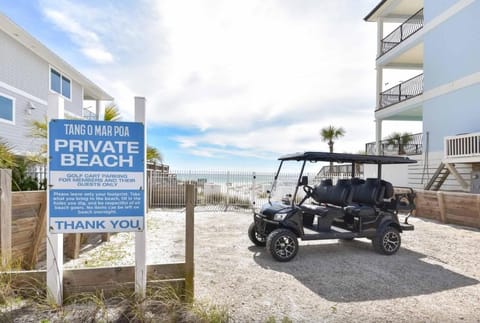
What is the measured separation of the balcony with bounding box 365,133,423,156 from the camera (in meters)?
14.8

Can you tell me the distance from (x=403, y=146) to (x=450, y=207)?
7.13m

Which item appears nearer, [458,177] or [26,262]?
[26,262]

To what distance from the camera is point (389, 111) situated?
16.0m

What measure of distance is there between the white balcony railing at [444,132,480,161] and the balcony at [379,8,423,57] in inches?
268

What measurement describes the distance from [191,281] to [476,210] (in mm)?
9213

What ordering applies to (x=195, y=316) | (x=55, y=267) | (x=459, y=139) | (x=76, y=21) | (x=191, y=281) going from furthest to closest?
1. (x=459, y=139)
2. (x=76, y=21)
3. (x=191, y=281)
4. (x=55, y=267)
5. (x=195, y=316)

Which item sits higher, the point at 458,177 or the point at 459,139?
the point at 459,139

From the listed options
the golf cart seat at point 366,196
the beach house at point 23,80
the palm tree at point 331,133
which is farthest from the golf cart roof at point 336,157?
the palm tree at point 331,133

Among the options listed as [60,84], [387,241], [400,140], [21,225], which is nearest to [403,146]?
[400,140]

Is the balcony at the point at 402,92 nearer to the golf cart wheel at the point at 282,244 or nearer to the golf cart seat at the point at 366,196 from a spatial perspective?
the golf cart seat at the point at 366,196

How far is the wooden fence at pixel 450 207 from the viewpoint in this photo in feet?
28.3

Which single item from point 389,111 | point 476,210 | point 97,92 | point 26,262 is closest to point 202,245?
point 26,262

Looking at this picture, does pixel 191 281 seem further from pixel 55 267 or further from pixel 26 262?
pixel 26 262

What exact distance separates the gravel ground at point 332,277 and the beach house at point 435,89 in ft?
16.5
